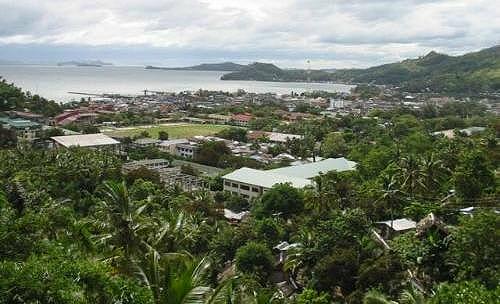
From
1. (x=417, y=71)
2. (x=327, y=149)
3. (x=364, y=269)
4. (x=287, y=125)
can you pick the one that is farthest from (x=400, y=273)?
(x=417, y=71)

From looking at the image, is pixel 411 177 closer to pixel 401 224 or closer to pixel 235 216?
pixel 401 224

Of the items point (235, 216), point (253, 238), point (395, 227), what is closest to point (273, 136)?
point (235, 216)

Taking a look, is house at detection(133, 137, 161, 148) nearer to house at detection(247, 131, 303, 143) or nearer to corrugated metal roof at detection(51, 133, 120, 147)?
corrugated metal roof at detection(51, 133, 120, 147)

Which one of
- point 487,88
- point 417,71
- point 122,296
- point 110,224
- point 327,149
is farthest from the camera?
point 417,71

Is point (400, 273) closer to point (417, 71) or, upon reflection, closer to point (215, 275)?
point (215, 275)

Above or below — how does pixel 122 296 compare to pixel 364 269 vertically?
above

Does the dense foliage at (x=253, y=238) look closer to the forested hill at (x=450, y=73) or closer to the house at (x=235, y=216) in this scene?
the house at (x=235, y=216)

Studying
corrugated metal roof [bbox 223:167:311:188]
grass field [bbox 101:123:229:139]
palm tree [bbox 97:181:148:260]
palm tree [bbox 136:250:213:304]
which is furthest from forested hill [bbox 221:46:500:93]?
palm tree [bbox 136:250:213:304]
